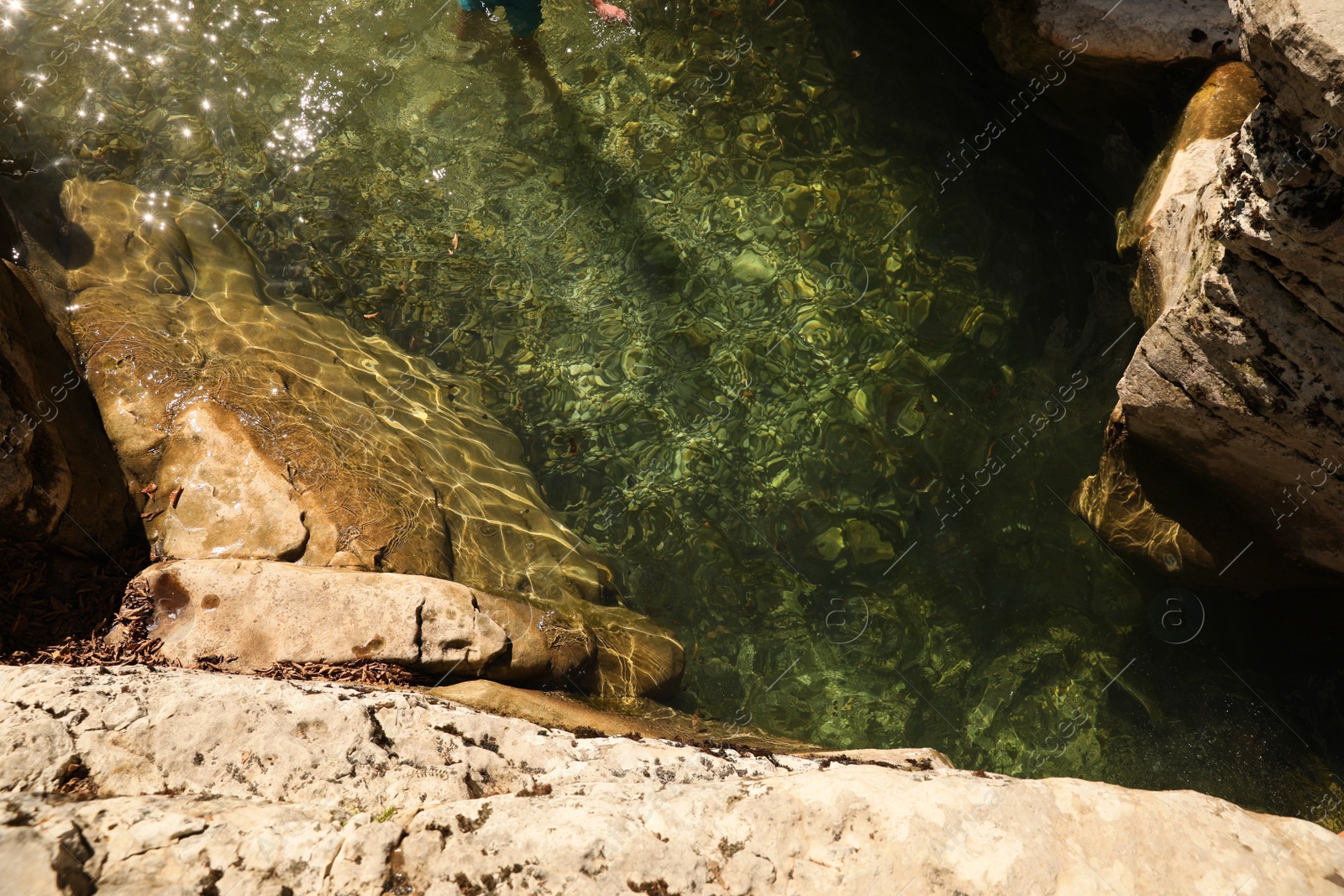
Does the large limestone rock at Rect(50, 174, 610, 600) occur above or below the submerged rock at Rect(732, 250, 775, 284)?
above

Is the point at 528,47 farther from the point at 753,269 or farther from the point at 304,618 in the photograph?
the point at 304,618

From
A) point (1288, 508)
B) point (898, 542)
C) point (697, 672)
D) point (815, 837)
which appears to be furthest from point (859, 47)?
point (815, 837)

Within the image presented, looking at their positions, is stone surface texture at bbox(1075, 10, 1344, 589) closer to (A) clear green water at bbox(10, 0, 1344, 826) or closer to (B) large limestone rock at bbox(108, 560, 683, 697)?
(A) clear green water at bbox(10, 0, 1344, 826)

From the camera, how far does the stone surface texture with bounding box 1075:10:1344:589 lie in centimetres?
316

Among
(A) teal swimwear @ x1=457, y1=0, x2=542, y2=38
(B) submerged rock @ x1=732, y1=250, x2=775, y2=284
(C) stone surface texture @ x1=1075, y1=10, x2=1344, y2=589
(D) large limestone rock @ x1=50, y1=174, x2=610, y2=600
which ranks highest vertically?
(A) teal swimwear @ x1=457, y1=0, x2=542, y2=38

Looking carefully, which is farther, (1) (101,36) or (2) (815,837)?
(1) (101,36)

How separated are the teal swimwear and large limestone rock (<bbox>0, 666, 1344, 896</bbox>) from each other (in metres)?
5.81

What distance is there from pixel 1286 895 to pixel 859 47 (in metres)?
6.96

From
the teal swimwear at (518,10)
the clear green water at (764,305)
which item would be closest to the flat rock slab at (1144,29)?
the clear green water at (764,305)

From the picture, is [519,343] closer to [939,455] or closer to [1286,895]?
[939,455]

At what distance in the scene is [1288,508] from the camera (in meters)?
4.24

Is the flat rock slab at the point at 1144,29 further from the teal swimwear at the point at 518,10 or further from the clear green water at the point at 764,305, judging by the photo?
the teal swimwear at the point at 518,10

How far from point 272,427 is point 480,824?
124 inches

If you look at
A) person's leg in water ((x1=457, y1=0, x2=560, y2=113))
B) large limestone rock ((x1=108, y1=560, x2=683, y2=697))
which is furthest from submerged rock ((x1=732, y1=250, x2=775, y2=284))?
large limestone rock ((x1=108, y1=560, x2=683, y2=697))
